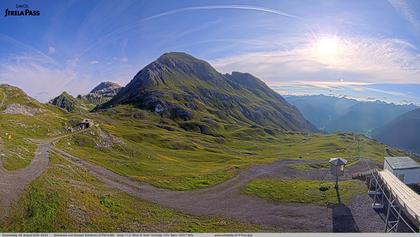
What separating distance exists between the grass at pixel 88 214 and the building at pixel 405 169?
58.3ft

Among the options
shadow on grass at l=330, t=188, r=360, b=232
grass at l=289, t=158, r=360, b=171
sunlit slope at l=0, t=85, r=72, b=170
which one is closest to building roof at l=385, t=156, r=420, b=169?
grass at l=289, t=158, r=360, b=171

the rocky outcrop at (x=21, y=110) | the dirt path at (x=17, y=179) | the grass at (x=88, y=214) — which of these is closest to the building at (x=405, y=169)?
the grass at (x=88, y=214)

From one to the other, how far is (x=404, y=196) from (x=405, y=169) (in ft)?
34.0

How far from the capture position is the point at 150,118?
14512 centimetres

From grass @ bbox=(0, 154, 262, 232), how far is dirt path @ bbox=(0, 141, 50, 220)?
0.58 metres

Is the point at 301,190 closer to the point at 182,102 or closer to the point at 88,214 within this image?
the point at 88,214

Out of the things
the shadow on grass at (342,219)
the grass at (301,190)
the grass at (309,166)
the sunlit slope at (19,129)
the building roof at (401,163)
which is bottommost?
the shadow on grass at (342,219)

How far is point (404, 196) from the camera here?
83.9 feet

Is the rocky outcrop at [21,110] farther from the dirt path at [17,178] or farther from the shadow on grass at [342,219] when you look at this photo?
the shadow on grass at [342,219]

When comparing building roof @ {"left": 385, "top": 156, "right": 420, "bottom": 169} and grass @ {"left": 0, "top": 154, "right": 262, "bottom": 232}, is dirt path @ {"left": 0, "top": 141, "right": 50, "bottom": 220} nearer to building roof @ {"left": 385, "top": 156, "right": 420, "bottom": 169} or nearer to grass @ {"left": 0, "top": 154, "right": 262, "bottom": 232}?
grass @ {"left": 0, "top": 154, "right": 262, "bottom": 232}

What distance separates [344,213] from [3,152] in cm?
2845

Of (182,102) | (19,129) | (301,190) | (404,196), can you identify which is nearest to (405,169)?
(404,196)

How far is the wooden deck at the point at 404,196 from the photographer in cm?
2252

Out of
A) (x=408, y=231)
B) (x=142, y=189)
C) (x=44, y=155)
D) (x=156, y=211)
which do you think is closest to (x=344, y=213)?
(x=408, y=231)
